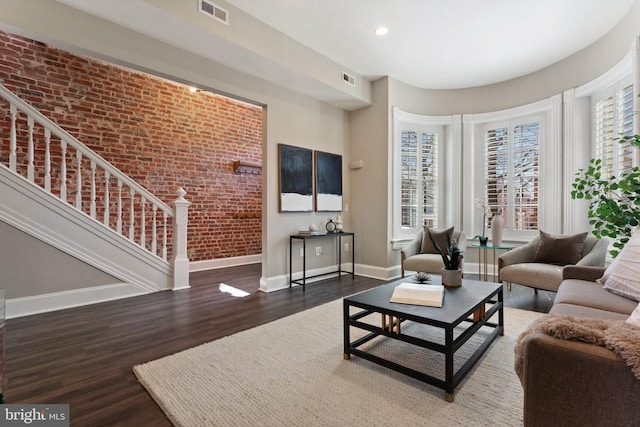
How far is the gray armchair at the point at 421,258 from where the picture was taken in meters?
3.84

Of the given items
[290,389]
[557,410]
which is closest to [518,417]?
[557,410]

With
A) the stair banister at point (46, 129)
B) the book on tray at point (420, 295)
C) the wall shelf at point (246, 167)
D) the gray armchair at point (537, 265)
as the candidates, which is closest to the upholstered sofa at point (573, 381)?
the book on tray at point (420, 295)

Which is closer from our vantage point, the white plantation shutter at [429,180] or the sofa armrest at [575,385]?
the sofa armrest at [575,385]

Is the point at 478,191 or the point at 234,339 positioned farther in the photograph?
the point at 478,191

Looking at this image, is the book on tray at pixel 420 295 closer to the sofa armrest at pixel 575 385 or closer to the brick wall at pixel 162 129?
the sofa armrest at pixel 575 385

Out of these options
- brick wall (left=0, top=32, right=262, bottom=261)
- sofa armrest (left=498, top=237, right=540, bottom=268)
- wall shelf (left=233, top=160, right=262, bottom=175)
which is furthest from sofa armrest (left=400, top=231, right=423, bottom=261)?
wall shelf (left=233, top=160, right=262, bottom=175)

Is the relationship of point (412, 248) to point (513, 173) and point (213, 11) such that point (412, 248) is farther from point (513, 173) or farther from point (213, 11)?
point (213, 11)

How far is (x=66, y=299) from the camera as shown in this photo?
3152mm

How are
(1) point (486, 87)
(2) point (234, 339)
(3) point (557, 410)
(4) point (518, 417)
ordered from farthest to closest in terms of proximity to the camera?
1. (1) point (486, 87)
2. (2) point (234, 339)
3. (4) point (518, 417)
4. (3) point (557, 410)

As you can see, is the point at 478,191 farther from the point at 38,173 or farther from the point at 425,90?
the point at 38,173

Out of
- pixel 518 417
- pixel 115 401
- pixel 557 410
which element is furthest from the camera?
pixel 115 401

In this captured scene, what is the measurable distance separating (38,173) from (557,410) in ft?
17.5

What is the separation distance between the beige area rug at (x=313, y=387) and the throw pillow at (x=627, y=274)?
2.55 feet

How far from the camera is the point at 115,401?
1.64 m
